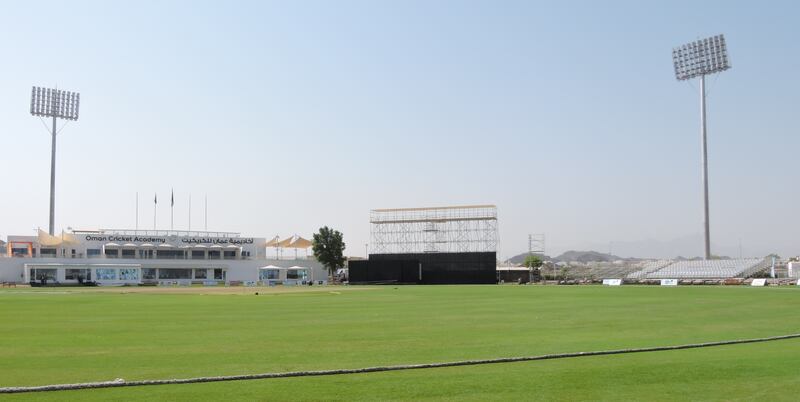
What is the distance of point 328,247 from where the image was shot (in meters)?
122

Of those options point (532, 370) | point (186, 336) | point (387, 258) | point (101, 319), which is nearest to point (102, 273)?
point (387, 258)

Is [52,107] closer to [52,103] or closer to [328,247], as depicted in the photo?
[52,103]

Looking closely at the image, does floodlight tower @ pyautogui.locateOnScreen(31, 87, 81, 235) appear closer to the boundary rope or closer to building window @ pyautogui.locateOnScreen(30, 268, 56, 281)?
building window @ pyautogui.locateOnScreen(30, 268, 56, 281)

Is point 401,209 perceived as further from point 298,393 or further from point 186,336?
point 298,393

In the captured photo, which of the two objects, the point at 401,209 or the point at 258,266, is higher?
the point at 401,209

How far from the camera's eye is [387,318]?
27500 mm

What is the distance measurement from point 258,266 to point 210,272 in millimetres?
7167

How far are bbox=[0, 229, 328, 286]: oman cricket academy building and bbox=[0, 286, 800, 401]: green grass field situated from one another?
71.2m

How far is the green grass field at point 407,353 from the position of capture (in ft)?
37.9

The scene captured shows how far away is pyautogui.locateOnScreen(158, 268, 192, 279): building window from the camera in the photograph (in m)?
107

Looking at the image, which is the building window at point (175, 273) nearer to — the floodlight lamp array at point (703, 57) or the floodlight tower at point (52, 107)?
the floodlight tower at point (52, 107)

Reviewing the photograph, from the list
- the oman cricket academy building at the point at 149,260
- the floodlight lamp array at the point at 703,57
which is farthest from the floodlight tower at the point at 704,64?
the oman cricket academy building at the point at 149,260

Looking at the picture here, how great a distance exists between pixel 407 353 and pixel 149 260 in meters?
97.8

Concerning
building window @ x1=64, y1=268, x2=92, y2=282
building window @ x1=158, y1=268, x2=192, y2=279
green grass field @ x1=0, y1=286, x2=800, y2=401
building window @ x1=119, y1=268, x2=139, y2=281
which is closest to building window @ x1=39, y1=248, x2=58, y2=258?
building window @ x1=64, y1=268, x2=92, y2=282
